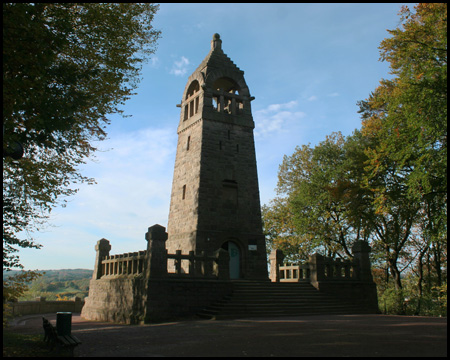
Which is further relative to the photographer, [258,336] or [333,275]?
[333,275]

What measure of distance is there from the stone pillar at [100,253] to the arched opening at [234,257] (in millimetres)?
7307

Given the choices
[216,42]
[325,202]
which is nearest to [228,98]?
[216,42]

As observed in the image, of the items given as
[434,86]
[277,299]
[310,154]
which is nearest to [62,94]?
[277,299]

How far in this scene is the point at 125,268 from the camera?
66.6 ft

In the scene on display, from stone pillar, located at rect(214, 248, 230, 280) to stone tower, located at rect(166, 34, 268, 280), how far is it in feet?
8.85

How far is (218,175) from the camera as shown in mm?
23719

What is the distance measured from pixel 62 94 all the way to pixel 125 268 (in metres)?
11.0

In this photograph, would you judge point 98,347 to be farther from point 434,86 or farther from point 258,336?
point 434,86

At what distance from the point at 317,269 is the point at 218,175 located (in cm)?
787

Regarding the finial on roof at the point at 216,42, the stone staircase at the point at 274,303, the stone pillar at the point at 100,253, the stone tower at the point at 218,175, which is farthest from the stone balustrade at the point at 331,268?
the finial on roof at the point at 216,42

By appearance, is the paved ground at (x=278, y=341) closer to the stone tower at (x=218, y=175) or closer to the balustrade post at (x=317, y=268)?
the balustrade post at (x=317, y=268)

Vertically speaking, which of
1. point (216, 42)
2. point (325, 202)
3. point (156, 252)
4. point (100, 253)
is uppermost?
point (216, 42)

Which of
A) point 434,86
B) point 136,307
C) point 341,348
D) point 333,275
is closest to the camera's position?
point 341,348

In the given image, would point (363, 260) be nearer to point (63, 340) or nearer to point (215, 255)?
point (215, 255)
